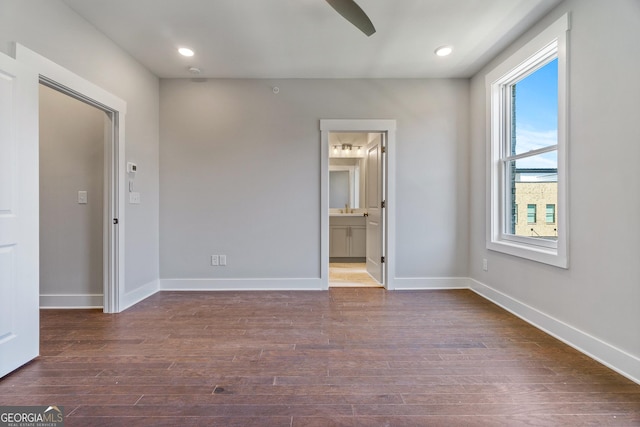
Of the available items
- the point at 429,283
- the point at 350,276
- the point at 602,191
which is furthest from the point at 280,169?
the point at 602,191

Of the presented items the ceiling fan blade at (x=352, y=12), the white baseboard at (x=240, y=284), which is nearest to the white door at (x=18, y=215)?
the white baseboard at (x=240, y=284)

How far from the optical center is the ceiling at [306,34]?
2.42m

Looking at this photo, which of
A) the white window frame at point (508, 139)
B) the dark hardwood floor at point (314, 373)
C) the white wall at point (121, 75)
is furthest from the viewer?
the white window frame at point (508, 139)

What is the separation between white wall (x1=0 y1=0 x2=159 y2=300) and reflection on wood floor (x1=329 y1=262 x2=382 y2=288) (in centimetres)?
229

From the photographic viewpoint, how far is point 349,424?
1442 millimetres

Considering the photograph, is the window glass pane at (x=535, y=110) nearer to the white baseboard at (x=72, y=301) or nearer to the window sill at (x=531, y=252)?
the window sill at (x=531, y=252)

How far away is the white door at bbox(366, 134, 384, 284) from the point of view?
12.9 ft

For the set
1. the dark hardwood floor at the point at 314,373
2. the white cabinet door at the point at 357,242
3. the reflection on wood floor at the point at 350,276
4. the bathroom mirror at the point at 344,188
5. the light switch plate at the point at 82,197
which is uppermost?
the bathroom mirror at the point at 344,188

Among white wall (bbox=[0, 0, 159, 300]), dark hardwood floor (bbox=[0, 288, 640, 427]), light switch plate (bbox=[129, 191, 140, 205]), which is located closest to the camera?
dark hardwood floor (bbox=[0, 288, 640, 427])

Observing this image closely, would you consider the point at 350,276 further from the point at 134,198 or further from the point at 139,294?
the point at 134,198

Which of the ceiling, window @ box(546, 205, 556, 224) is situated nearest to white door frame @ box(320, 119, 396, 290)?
the ceiling

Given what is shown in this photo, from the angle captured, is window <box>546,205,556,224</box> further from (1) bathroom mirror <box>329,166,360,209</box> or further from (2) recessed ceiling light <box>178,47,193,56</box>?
(1) bathroom mirror <box>329,166,360,209</box>

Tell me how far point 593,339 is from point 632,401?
539mm

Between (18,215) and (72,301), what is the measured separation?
1.58 metres
